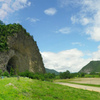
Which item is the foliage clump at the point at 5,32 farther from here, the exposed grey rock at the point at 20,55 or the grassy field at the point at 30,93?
the grassy field at the point at 30,93

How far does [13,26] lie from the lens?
61.6 m

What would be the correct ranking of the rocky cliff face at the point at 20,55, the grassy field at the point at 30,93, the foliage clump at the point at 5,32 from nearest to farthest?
the grassy field at the point at 30,93, the foliage clump at the point at 5,32, the rocky cliff face at the point at 20,55

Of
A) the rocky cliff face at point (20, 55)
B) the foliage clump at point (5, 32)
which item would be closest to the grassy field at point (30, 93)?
the rocky cliff face at point (20, 55)

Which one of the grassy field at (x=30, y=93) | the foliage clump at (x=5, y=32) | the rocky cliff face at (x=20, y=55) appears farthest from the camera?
the rocky cliff face at (x=20, y=55)

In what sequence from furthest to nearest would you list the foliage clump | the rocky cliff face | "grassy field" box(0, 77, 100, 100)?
the rocky cliff face, the foliage clump, "grassy field" box(0, 77, 100, 100)

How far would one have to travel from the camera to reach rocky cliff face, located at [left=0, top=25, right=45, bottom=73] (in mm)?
53841

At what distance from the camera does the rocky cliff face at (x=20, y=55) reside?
53.8m

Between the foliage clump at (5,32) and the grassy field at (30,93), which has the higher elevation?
the foliage clump at (5,32)

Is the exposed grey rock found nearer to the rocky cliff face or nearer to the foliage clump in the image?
the rocky cliff face

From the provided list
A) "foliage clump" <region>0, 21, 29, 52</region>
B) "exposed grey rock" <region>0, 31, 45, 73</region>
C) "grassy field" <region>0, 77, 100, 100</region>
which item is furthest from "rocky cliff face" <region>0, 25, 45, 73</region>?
"grassy field" <region>0, 77, 100, 100</region>

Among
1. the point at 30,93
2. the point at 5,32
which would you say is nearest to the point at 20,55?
the point at 5,32

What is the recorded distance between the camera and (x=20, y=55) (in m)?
65.5

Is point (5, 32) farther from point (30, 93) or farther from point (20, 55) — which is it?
point (30, 93)

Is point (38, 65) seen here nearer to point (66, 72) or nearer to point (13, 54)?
point (13, 54)
